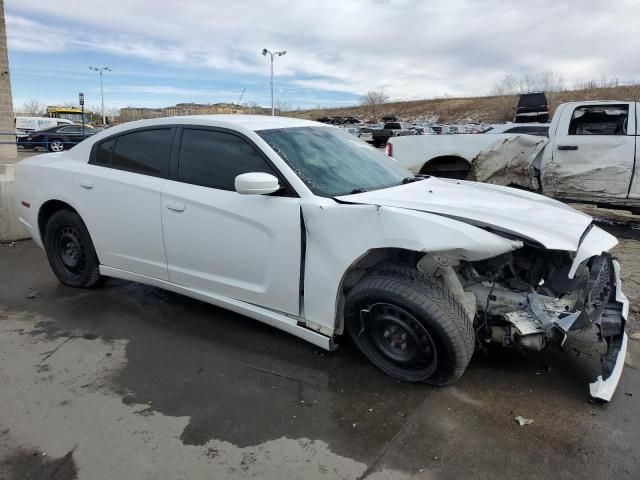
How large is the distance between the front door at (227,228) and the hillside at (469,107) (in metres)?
54.4

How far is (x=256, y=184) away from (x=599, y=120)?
6.89 metres

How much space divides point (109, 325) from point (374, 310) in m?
2.22

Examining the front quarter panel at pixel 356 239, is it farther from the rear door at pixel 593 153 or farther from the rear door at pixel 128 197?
the rear door at pixel 593 153

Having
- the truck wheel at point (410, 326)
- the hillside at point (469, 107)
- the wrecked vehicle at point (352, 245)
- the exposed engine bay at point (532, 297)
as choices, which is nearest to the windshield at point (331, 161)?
the wrecked vehicle at point (352, 245)

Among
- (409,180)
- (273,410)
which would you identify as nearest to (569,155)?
(409,180)

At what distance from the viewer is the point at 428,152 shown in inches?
332

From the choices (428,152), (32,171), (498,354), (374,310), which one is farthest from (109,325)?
(428,152)

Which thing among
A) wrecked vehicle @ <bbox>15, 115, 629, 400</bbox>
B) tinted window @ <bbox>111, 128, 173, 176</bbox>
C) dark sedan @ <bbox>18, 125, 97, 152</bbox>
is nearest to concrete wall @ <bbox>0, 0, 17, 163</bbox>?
dark sedan @ <bbox>18, 125, 97, 152</bbox>

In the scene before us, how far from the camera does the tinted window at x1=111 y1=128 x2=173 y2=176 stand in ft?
12.8

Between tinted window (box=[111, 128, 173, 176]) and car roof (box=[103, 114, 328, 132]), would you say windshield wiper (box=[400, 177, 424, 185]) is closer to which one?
car roof (box=[103, 114, 328, 132])

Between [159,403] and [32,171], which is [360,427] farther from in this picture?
[32,171]

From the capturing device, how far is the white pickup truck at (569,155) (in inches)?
282

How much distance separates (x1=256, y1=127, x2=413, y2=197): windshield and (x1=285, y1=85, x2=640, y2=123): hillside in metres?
53.5

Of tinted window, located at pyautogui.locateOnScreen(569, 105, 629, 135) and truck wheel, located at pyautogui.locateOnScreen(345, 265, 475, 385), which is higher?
tinted window, located at pyautogui.locateOnScreen(569, 105, 629, 135)
